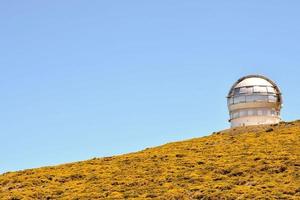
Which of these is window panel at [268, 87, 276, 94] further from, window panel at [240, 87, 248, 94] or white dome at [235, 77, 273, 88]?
window panel at [240, 87, 248, 94]

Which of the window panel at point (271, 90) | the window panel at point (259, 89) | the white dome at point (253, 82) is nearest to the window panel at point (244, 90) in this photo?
the white dome at point (253, 82)

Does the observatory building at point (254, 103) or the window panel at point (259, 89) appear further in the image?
the window panel at point (259, 89)

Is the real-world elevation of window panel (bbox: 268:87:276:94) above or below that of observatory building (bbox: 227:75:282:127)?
above

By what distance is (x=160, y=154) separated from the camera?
59.9m

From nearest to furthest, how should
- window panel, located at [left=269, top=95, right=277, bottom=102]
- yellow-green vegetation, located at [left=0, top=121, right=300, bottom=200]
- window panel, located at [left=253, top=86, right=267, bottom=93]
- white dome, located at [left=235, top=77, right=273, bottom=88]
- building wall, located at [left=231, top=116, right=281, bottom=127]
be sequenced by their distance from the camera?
1. yellow-green vegetation, located at [left=0, top=121, right=300, bottom=200]
2. building wall, located at [left=231, top=116, right=281, bottom=127]
3. window panel, located at [left=253, top=86, right=267, bottom=93]
4. window panel, located at [left=269, top=95, right=277, bottom=102]
5. white dome, located at [left=235, top=77, right=273, bottom=88]

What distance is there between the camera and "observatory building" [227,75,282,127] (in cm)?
7225

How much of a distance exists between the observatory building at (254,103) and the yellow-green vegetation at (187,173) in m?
6.82

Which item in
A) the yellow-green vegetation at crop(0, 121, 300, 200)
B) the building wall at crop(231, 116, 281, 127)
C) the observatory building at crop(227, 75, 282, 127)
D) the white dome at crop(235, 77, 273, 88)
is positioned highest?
the white dome at crop(235, 77, 273, 88)

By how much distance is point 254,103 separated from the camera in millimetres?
72062

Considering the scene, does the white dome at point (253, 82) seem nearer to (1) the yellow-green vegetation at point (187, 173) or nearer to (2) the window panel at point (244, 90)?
(2) the window panel at point (244, 90)

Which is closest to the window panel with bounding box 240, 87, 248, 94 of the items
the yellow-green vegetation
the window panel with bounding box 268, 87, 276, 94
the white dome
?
the white dome

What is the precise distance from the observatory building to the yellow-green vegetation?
682cm

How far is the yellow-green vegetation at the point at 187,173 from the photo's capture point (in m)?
44.9

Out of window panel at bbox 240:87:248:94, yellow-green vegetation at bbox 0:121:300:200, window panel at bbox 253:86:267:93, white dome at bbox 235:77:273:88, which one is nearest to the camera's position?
yellow-green vegetation at bbox 0:121:300:200
